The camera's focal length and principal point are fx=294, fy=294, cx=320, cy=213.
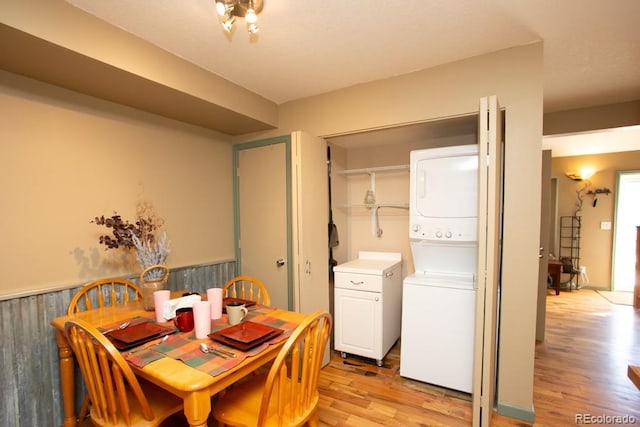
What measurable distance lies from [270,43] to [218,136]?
1.25 m

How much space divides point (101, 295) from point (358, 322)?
1943 mm

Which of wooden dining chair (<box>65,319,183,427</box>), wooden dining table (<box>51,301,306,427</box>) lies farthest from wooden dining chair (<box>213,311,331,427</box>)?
wooden dining chair (<box>65,319,183,427</box>)

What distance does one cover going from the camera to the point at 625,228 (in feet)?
15.8

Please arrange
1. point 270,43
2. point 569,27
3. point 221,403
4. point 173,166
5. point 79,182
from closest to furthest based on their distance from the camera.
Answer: point 221,403 < point 569,27 < point 270,43 < point 79,182 < point 173,166

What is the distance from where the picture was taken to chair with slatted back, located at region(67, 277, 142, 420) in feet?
→ 5.85

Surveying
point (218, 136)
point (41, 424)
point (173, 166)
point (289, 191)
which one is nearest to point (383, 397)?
point (289, 191)

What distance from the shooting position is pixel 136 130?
2.20 m

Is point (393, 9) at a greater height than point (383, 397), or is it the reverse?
point (393, 9)

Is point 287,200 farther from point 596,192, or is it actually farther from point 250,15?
point 596,192

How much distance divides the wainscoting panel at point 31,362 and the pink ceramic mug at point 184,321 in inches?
36.1

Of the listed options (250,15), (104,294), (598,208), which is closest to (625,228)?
(598,208)

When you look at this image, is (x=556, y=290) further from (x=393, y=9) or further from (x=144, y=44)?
(x=144, y=44)

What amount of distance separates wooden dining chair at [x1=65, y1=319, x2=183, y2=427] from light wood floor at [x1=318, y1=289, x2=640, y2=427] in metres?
1.11

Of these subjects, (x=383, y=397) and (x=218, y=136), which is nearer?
(x=383, y=397)
